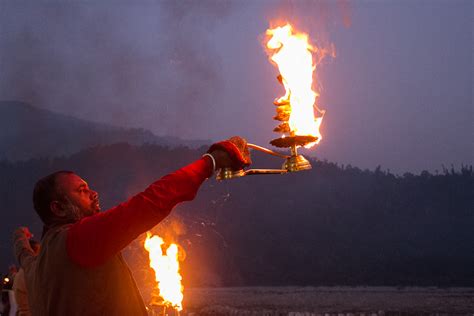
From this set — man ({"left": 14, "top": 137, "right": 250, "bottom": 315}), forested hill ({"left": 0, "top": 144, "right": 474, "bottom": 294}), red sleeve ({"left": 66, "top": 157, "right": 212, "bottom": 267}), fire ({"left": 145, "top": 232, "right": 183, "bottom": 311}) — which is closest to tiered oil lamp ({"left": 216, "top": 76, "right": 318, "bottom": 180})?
man ({"left": 14, "top": 137, "right": 250, "bottom": 315})

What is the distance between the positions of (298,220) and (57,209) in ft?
221

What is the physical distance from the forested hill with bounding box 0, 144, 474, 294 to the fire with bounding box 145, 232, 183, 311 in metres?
37.0

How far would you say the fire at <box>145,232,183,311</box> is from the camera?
9.14 m

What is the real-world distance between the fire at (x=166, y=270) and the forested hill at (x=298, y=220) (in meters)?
37.0

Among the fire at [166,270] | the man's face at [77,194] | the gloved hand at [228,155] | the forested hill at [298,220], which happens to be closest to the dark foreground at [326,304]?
the fire at [166,270]

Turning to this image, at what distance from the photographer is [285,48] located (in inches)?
130

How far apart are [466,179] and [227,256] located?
49014mm

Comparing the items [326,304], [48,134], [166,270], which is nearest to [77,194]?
[166,270]

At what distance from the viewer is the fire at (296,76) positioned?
9.95 ft

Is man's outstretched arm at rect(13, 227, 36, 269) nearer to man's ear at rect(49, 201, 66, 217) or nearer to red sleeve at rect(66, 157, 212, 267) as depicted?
man's ear at rect(49, 201, 66, 217)

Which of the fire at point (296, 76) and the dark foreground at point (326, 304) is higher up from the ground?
the fire at point (296, 76)

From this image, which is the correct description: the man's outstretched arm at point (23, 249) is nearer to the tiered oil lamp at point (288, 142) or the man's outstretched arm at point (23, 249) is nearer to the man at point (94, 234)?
the man at point (94, 234)

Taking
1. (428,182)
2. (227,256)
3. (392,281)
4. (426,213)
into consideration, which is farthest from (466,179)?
(227,256)

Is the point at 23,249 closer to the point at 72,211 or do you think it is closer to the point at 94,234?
the point at 72,211
